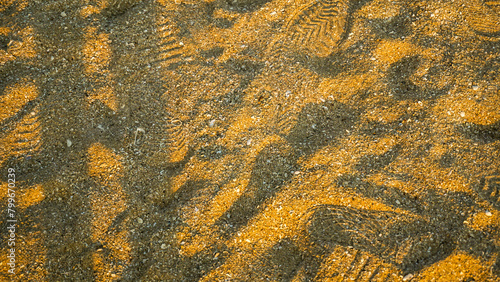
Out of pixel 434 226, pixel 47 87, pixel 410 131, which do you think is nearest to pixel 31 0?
pixel 47 87

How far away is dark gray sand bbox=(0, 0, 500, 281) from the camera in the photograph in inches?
102

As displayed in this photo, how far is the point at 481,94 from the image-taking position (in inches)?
119

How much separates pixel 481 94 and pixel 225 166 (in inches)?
85.3

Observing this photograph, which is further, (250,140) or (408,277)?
(250,140)

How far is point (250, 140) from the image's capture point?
3.00m

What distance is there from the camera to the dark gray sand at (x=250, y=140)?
2.59 meters

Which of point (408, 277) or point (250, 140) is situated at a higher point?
point (250, 140)

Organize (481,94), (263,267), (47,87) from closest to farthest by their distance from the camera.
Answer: (263,267)
(481,94)
(47,87)

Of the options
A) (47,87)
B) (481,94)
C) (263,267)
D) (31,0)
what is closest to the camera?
(263,267)

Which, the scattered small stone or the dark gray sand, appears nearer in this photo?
the scattered small stone

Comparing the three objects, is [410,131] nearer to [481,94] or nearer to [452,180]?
[452,180]

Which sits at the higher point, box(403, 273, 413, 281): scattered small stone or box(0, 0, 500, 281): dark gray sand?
box(0, 0, 500, 281): dark gray sand

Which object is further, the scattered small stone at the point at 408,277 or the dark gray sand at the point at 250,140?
the dark gray sand at the point at 250,140

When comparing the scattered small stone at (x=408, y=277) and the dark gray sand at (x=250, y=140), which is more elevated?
the dark gray sand at (x=250, y=140)
